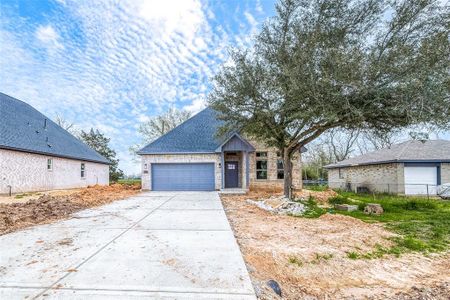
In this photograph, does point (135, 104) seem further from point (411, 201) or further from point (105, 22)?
point (411, 201)

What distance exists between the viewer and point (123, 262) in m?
4.04

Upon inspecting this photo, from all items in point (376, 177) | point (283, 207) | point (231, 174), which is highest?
point (231, 174)

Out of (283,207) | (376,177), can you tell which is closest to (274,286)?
(283,207)

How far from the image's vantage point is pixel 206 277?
139 inches

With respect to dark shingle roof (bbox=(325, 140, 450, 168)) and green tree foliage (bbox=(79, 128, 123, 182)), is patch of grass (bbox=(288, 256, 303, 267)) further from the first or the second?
green tree foliage (bbox=(79, 128, 123, 182))

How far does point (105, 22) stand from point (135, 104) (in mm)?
13087

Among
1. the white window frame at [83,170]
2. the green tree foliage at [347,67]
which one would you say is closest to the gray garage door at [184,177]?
the green tree foliage at [347,67]

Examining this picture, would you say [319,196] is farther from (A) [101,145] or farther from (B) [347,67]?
(A) [101,145]

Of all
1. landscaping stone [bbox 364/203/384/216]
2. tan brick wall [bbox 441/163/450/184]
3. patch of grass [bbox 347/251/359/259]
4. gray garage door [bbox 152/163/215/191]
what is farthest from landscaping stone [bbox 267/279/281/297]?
tan brick wall [bbox 441/163/450/184]

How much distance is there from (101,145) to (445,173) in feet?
118

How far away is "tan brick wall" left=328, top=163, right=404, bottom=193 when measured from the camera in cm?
1800

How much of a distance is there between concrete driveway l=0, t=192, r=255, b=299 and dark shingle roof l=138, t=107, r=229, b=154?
11.4 m

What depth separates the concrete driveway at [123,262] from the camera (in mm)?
3115

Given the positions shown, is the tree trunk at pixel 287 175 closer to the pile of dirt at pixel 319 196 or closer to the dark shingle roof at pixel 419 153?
the pile of dirt at pixel 319 196
